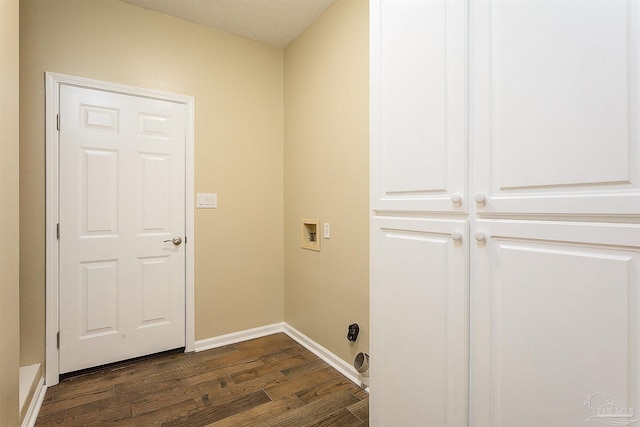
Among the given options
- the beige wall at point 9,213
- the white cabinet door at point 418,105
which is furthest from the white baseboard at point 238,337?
the white cabinet door at point 418,105

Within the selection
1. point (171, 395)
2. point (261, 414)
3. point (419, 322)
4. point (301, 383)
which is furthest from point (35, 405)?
point (419, 322)

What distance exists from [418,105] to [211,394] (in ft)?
6.68

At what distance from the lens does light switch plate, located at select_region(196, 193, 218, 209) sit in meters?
2.64

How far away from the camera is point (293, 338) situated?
114 inches

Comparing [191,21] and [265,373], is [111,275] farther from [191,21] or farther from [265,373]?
[191,21]

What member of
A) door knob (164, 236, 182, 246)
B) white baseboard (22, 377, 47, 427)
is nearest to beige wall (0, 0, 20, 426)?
white baseboard (22, 377, 47, 427)

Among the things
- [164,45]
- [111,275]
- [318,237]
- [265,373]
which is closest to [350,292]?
[318,237]

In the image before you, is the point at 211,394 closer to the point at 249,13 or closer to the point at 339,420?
the point at 339,420

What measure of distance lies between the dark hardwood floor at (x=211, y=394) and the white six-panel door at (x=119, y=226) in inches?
9.2

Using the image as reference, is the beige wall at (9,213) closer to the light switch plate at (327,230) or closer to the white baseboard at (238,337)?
the white baseboard at (238,337)

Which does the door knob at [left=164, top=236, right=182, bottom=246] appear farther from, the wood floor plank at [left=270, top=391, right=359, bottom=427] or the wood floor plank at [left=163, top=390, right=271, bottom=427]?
the wood floor plank at [left=270, top=391, right=359, bottom=427]

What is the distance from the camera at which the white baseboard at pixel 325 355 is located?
86.4 inches

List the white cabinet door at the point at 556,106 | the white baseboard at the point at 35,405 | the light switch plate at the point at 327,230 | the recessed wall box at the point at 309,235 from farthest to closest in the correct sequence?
the recessed wall box at the point at 309,235
the light switch plate at the point at 327,230
the white baseboard at the point at 35,405
the white cabinet door at the point at 556,106

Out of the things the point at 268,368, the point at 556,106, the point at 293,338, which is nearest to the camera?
the point at 556,106
